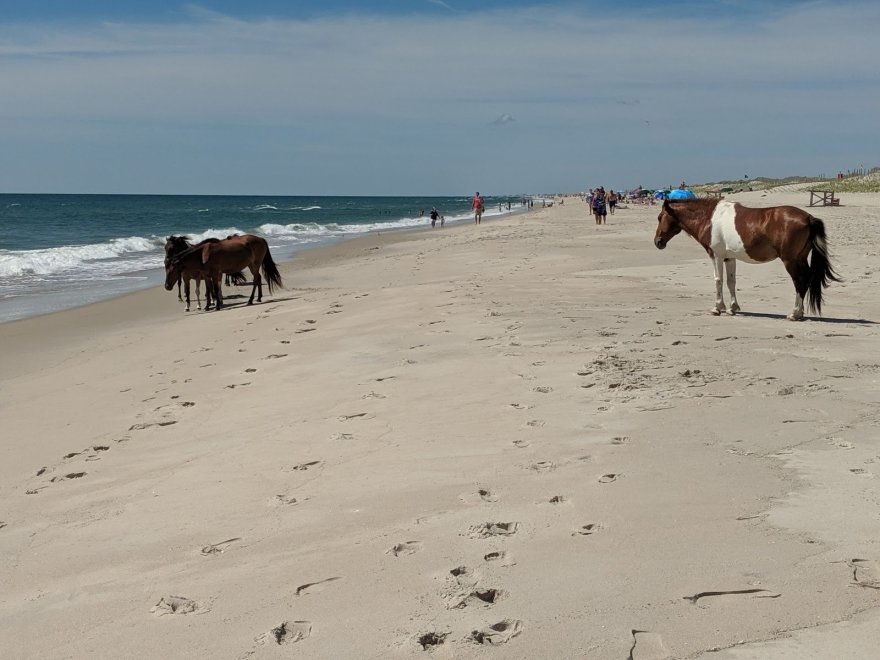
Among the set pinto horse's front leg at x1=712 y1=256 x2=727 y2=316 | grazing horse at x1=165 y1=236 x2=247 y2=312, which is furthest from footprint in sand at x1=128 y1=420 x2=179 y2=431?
grazing horse at x1=165 y1=236 x2=247 y2=312

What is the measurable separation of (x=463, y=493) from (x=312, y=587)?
1.24 m

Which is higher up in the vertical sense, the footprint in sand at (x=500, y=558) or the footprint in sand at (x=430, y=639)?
the footprint in sand at (x=500, y=558)

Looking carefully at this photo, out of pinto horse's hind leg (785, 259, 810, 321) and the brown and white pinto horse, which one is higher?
the brown and white pinto horse

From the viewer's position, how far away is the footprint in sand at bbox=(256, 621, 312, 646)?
351 centimetres

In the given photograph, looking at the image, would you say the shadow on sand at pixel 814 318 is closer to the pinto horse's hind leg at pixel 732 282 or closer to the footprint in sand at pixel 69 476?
the pinto horse's hind leg at pixel 732 282

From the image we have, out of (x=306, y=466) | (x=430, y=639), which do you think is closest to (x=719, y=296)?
(x=306, y=466)

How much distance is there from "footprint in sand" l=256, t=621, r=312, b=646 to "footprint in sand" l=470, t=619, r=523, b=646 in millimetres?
693

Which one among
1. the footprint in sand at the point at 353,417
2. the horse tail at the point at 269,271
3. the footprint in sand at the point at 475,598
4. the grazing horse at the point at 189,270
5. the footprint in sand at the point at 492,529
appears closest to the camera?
the footprint in sand at the point at 475,598

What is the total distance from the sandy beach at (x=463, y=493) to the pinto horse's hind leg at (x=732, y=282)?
0.22 metres

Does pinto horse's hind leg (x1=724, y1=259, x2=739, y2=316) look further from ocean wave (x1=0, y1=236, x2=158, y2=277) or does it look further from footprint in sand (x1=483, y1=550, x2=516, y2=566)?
ocean wave (x1=0, y1=236, x2=158, y2=277)

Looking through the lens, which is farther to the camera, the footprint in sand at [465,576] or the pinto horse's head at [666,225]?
the pinto horse's head at [666,225]

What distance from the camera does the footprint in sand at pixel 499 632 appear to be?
3.36m

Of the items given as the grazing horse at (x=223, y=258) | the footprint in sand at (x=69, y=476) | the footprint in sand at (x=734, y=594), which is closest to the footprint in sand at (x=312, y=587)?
the footprint in sand at (x=734, y=594)

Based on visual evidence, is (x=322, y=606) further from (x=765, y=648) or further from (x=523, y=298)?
(x=523, y=298)
